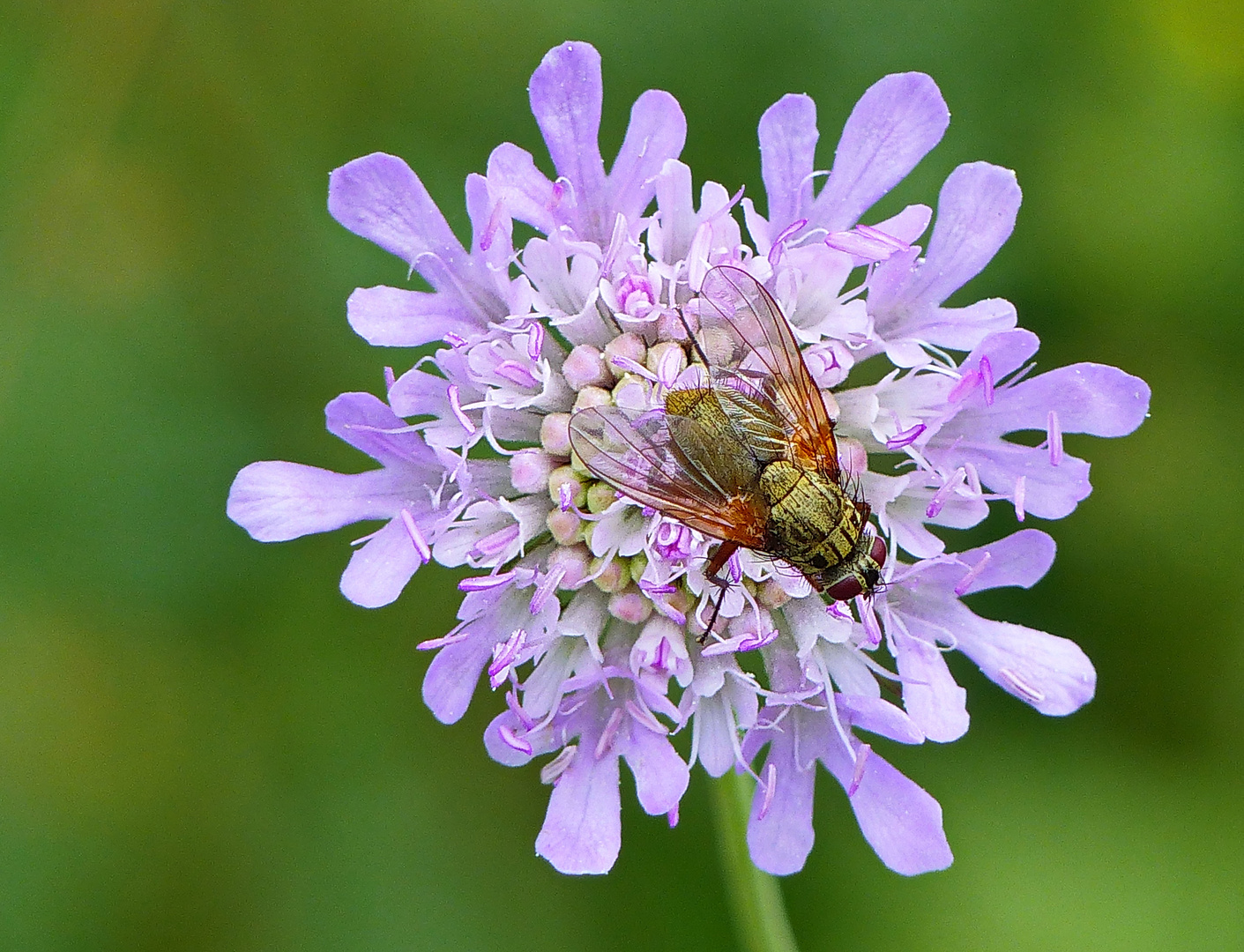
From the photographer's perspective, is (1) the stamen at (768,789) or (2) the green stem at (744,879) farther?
(2) the green stem at (744,879)

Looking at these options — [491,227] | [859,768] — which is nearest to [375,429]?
[491,227]

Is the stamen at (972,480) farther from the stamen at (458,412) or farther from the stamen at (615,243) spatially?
the stamen at (458,412)

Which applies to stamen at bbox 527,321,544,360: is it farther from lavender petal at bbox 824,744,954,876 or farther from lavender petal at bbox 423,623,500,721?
lavender petal at bbox 824,744,954,876

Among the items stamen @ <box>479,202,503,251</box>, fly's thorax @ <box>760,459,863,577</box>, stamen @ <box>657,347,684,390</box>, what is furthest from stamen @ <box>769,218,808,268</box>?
stamen @ <box>479,202,503,251</box>

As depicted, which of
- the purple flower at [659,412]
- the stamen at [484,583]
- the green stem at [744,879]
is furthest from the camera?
the green stem at [744,879]

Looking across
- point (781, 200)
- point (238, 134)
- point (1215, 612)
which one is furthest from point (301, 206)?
point (1215, 612)

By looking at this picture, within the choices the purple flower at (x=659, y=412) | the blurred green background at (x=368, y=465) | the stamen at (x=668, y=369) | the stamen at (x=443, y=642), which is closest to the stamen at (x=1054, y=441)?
the purple flower at (x=659, y=412)

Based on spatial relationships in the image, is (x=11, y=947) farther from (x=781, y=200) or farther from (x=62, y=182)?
(x=781, y=200)
